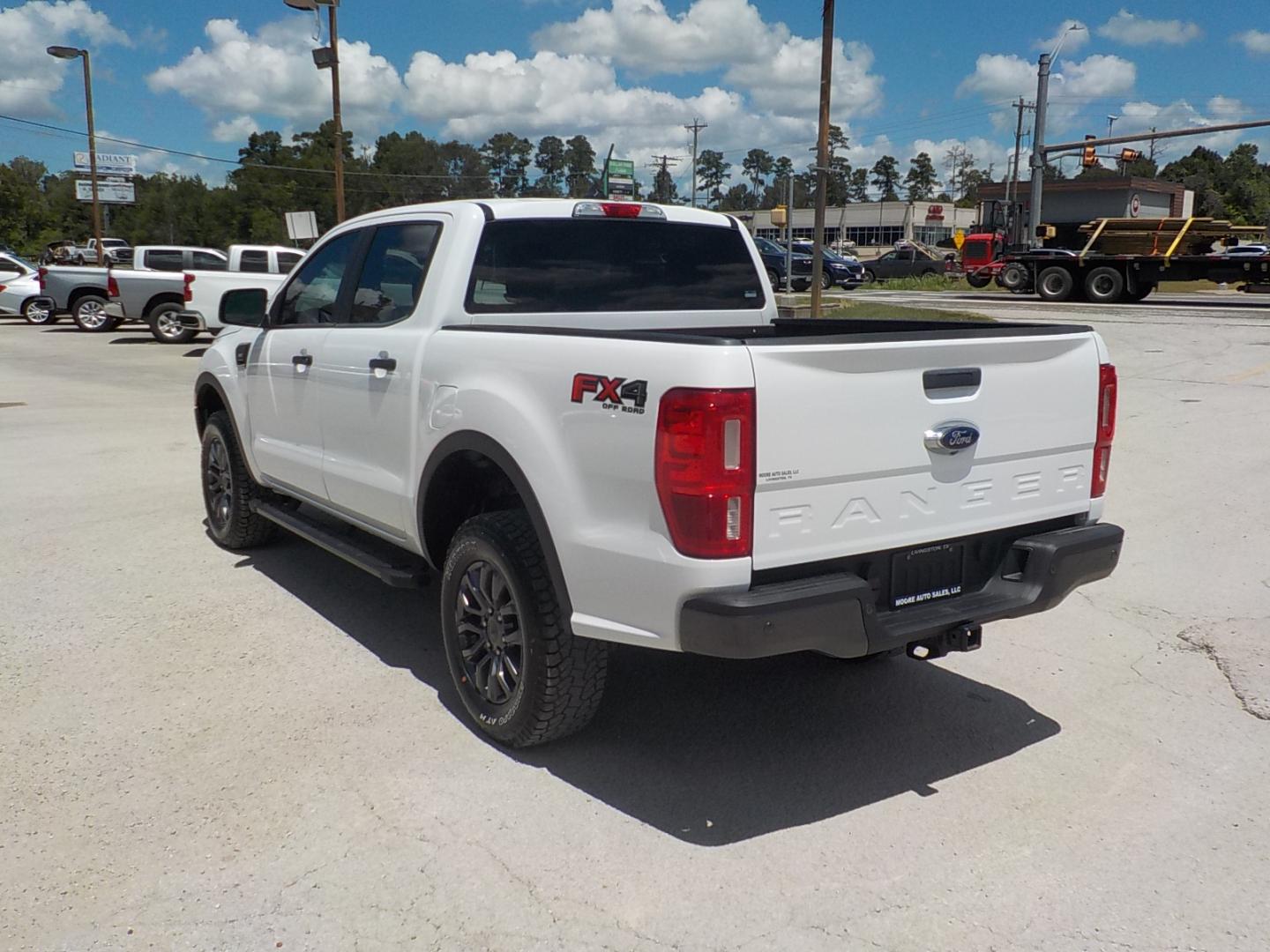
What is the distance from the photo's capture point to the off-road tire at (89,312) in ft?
77.4

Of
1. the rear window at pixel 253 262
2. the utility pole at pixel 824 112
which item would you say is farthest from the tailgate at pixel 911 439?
the rear window at pixel 253 262

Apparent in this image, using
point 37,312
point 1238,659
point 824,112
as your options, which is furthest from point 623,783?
point 37,312

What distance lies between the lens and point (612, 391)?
329 centimetres

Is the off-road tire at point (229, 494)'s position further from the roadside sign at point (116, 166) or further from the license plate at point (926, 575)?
Result: the roadside sign at point (116, 166)

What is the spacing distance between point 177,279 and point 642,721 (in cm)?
1887

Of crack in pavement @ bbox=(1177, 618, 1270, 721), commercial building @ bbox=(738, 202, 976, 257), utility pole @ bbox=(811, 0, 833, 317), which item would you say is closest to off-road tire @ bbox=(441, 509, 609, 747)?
crack in pavement @ bbox=(1177, 618, 1270, 721)

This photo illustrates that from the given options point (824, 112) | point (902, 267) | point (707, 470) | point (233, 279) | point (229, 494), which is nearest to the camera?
point (707, 470)

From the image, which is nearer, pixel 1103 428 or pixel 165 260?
pixel 1103 428

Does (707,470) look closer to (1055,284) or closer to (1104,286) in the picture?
(1104,286)

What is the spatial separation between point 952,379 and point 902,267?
47.1 metres

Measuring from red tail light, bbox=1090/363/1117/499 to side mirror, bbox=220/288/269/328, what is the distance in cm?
420

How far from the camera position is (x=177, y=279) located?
20.5m

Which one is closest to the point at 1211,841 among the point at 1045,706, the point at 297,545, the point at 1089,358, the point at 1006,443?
the point at 1045,706

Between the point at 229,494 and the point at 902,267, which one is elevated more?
the point at 902,267
